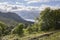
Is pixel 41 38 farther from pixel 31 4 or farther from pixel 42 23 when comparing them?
pixel 31 4

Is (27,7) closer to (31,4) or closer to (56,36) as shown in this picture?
(31,4)

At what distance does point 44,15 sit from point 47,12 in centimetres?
88

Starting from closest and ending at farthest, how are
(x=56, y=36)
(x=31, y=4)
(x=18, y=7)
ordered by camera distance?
(x=56, y=36) → (x=31, y=4) → (x=18, y=7)

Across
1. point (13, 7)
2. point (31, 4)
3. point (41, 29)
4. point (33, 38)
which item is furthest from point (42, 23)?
point (13, 7)

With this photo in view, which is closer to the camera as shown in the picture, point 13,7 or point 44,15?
point 44,15

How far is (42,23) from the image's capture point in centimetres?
4212

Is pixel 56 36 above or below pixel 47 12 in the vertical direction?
below

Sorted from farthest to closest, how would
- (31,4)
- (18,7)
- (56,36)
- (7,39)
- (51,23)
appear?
(18,7) → (31,4) → (51,23) → (7,39) → (56,36)

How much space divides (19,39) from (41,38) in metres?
3.40

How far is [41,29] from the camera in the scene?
4191cm

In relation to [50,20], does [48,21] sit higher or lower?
lower

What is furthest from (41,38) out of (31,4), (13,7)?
(13,7)

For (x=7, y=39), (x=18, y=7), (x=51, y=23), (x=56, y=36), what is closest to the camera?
(x=56, y=36)

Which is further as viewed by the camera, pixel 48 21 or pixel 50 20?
pixel 50 20
